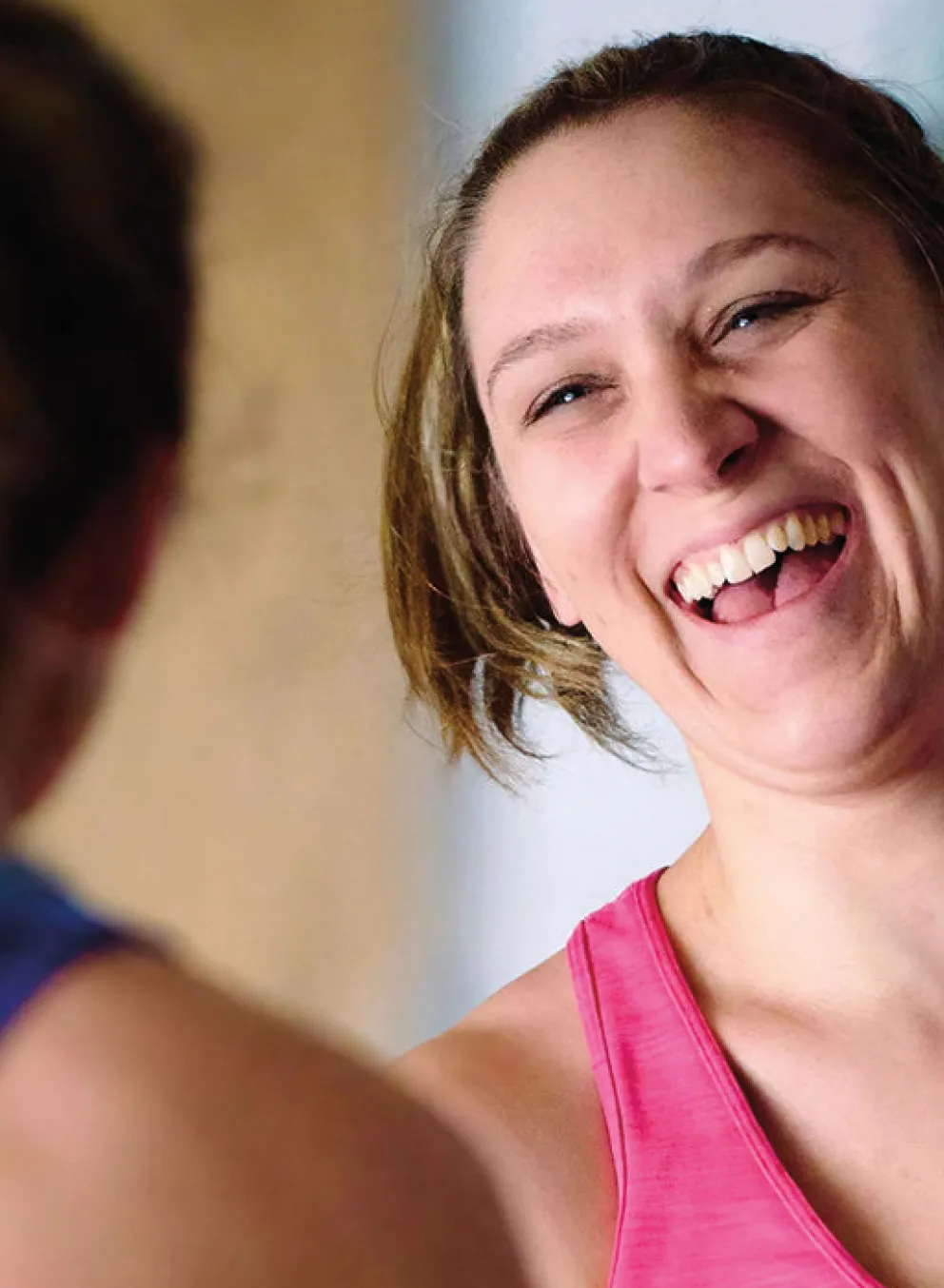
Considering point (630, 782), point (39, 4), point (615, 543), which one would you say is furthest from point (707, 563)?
point (39, 4)

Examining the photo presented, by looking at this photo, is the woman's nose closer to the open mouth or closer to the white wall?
the open mouth

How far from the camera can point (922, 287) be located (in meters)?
0.70

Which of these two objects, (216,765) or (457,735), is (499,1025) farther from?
(216,765)

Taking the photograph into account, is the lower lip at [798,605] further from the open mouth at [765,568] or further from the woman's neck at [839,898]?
the woman's neck at [839,898]

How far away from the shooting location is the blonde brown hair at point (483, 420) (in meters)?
0.62

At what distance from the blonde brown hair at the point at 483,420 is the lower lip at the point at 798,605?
121 millimetres

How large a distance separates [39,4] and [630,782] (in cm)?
55

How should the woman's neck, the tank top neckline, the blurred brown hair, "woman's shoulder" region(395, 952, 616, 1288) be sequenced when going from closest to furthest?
1. the blurred brown hair
2. "woman's shoulder" region(395, 952, 616, 1288)
3. the tank top neckline
4. the woman's neck

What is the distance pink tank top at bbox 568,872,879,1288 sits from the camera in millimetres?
614

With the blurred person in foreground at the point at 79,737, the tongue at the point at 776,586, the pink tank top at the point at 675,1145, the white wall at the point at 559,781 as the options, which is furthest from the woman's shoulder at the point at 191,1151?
the tongue at the point at 776,586

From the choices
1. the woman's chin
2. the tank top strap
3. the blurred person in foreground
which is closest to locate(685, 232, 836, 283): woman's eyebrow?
the woman's chin

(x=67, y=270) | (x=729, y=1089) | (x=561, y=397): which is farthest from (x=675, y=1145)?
(x=67, y=270)

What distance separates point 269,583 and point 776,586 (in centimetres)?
36

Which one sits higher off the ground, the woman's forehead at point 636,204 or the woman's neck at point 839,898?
the woman's forehead at point 636,204
